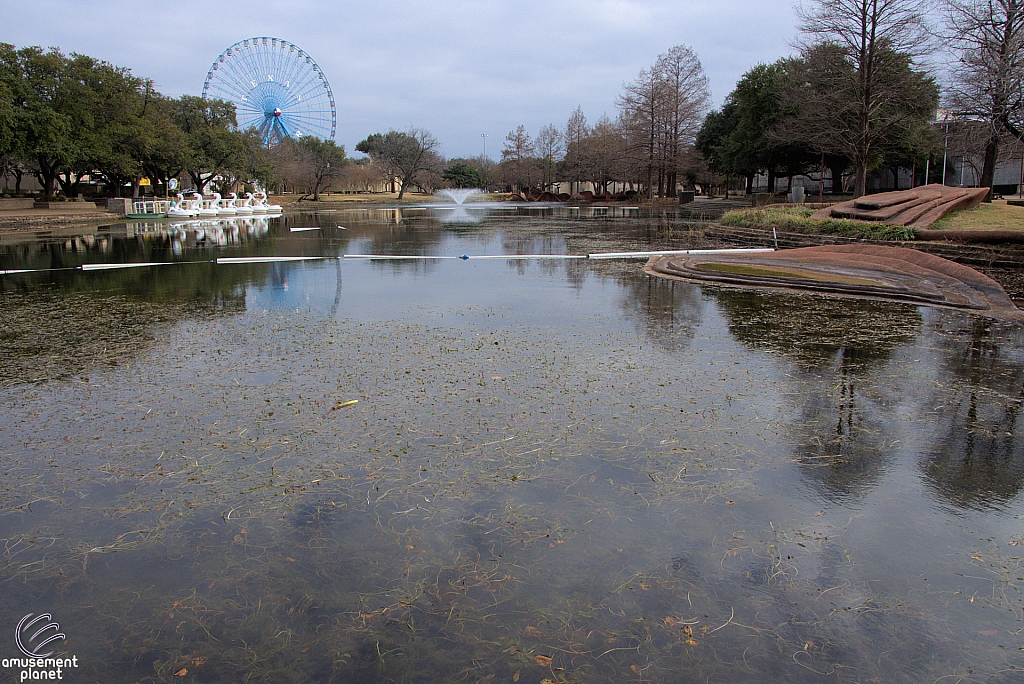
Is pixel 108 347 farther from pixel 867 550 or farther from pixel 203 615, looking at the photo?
pixel 867 550

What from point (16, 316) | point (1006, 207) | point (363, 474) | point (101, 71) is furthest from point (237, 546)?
point (101, 71)

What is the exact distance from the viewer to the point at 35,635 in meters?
3.20

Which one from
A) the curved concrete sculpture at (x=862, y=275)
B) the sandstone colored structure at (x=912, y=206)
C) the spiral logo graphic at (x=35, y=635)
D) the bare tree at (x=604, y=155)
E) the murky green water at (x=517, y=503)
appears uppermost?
A: the bare tree at (x=604, y=155)

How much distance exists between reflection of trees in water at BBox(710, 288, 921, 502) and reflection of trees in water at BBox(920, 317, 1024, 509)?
17.9 inches

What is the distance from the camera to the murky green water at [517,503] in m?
3.14

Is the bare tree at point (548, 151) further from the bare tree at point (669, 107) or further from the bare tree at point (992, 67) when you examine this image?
the bare tree at point (992, 67)

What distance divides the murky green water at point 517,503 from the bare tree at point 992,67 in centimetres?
1190

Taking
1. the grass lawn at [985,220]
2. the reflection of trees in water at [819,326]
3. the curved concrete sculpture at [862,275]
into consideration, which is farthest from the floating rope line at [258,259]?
the grass lawn at [985,220]

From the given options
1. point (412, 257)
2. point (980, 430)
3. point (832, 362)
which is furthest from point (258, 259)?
point (980, 430)

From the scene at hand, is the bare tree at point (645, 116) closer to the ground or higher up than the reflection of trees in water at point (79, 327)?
higher up

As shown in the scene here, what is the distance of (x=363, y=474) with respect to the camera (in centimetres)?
488

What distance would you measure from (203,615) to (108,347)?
21.7 feet

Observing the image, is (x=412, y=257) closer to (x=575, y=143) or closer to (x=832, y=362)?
(x=832, y=362)

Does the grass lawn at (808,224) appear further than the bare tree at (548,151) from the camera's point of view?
No
